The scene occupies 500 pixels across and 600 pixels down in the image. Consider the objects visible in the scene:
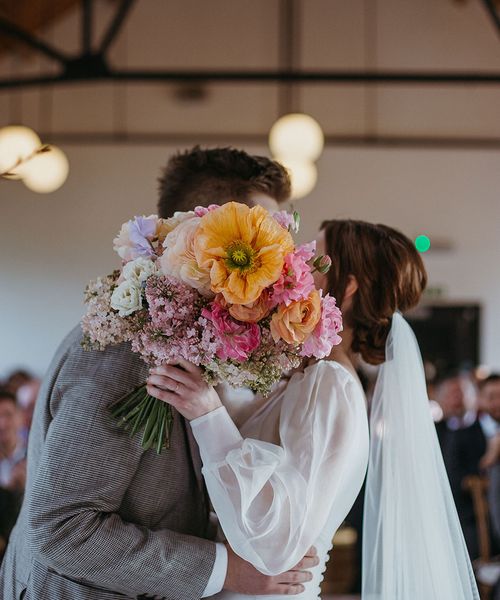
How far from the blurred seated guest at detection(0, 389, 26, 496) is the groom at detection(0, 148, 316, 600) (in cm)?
328

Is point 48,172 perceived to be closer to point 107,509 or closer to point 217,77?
point 217,77

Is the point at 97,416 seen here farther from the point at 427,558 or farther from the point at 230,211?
the point at 427,558

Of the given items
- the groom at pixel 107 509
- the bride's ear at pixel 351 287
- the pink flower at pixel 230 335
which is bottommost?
the groom at pixel 107 509

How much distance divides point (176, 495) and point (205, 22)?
8593 mm

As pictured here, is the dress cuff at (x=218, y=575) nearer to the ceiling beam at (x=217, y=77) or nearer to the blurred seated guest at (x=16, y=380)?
the ceiling beam at (x=217, y=77)

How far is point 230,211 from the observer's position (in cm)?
167

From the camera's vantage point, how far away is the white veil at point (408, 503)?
238 centimetres

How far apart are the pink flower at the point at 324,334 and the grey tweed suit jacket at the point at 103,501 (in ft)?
1.43

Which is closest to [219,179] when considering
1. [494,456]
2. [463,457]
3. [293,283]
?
[293,283]

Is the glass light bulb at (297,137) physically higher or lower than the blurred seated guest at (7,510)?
higher

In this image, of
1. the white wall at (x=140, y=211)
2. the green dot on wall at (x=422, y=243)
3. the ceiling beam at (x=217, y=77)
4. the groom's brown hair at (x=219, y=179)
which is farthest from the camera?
the white wall at (x=140, y=211)

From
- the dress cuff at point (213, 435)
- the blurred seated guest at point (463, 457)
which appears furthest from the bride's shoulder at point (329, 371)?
the blurred seated guest at point (463, 457)

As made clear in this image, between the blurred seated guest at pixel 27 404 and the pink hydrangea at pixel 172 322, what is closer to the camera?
the pink hydrangea at pixel 172 322

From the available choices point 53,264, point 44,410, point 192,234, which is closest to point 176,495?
point 44,410
